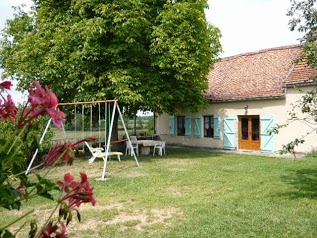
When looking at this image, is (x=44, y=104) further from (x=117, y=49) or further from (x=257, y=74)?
(x=257, y=74)

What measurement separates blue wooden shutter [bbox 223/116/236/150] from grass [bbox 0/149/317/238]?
718cm

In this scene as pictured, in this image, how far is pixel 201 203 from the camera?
24.3 feet

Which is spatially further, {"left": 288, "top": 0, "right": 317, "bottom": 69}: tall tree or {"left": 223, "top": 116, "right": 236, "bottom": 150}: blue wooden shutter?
{"left": 223, "top": 116, "right": 236, "bottom": 150}: blue wooden shutter

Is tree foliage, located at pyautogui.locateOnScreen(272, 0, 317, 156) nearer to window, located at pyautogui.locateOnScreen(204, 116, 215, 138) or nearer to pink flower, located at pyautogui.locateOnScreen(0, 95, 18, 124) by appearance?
pink flower, located at pyautogui.locateOnScreen(0, 95, 18, 124)

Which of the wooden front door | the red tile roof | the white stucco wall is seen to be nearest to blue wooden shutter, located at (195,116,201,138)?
the white stucco wall

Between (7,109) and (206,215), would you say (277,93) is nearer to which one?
(206,215)

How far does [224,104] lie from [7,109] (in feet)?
65.0

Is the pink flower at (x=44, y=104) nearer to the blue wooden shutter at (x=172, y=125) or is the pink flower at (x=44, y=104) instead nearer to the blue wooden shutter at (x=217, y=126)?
the blue wooden shutter at (x=217, y=126)

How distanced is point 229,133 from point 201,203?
13085mm

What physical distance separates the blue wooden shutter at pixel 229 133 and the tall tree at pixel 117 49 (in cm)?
438

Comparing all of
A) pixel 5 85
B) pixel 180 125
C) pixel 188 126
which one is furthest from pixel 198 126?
pixel 5 85

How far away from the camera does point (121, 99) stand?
47.4 ft

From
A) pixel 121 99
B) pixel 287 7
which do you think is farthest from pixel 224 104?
pixel 287 7

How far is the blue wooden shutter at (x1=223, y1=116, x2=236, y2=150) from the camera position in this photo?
1978cm
